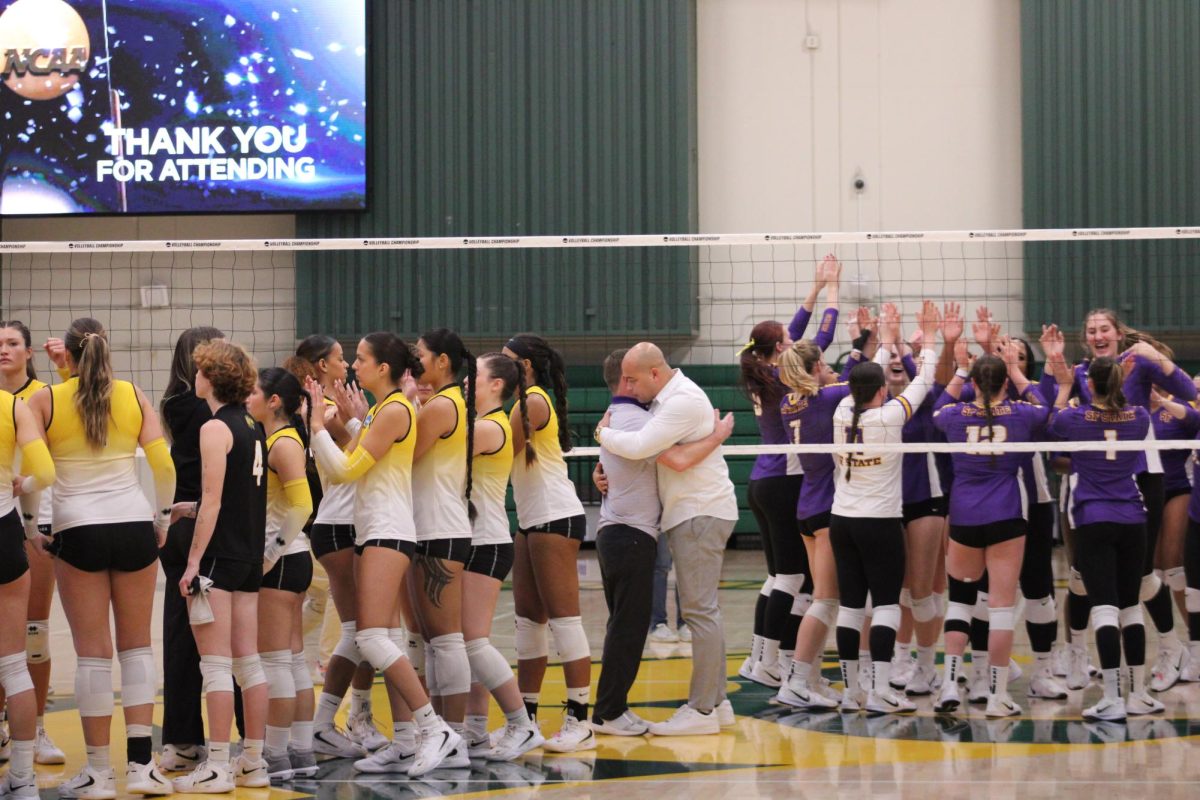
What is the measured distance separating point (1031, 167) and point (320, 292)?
23.7 ft

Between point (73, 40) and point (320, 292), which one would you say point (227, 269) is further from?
point (73, 40)

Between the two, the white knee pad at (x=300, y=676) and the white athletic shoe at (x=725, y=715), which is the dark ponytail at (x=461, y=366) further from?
the white athletic shoe at (x=725, y=715)

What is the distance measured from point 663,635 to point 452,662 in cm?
305

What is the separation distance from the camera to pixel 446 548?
5.12m

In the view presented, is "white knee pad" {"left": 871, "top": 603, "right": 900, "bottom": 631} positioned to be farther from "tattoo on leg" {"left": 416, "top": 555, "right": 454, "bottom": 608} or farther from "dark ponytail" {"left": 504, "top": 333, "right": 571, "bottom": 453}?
"tattoo on leg" {"left": 416, "top": 555, "right": 454, "bottom": 608}

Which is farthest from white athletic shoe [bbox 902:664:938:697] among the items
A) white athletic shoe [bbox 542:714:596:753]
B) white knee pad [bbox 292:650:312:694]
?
white knee pad [bbox 292:650:312:694]

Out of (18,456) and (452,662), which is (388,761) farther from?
(18,456)

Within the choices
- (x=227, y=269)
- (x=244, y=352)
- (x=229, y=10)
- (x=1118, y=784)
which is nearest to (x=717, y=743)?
(x=1118, y=784)

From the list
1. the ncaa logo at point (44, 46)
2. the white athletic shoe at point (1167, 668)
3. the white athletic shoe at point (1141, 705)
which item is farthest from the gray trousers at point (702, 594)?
the ncaa logo at point (44, 46)

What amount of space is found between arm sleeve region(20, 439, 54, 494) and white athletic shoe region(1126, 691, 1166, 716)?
15.0 ft

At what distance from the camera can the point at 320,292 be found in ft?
44.7

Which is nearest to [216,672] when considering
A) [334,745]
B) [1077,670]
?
[334,745]

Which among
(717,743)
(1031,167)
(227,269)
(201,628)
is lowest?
(717,743)

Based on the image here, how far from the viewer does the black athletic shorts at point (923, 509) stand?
6223 mm
